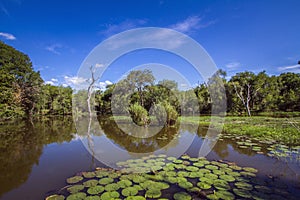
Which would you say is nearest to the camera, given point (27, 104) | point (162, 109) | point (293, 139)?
point (293, 139)

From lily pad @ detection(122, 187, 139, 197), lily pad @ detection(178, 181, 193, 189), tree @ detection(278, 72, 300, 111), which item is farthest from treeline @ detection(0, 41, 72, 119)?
tree @ detection(278, 72, 300, 111)

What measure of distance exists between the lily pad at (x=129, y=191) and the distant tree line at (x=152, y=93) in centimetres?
1472

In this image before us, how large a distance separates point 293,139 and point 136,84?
58.5ft

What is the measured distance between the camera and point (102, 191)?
3.30m

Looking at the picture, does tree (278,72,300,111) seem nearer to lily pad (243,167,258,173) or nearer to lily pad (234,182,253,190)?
lily pad (243,167,258,173)

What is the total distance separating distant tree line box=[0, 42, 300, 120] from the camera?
2080cm

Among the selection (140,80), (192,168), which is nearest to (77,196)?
(192,168)

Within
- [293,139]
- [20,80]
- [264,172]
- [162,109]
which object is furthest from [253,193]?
[20,80]

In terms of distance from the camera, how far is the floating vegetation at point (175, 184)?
10.3ft

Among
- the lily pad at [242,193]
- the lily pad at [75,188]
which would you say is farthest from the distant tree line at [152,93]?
the lily pad at [242,193]

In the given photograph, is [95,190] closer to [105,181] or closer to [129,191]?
[105,181]

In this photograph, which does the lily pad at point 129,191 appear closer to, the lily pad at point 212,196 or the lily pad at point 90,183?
the lily pad at point 90,183

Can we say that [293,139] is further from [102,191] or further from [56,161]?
[56,161]

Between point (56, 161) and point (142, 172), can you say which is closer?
point (142, 172)
